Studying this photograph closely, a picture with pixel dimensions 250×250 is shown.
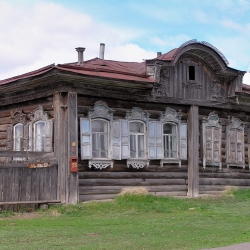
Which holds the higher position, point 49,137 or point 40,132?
point 40,132

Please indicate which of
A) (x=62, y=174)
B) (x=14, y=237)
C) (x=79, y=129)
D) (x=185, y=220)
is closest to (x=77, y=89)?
(x=79, y=129)

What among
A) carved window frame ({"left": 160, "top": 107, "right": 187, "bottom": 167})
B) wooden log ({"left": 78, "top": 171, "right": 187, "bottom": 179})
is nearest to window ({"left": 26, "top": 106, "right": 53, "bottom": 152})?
wooden log ({"left": 78, "top": 171, "right": 187, "bottom": 179})

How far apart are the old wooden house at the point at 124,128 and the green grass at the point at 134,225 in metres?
0.94

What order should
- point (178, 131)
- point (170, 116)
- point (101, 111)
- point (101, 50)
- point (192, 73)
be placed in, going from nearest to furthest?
point (101, 111), point (170, 116), point (178, 131), point (192, 73), point (101, 50)

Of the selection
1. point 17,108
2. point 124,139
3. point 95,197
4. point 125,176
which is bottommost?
point 95,197

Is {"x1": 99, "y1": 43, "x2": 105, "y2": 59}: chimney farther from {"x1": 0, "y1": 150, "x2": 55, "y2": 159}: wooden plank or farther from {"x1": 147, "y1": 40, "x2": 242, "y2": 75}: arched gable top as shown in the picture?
{"x1": 0, "y1": 150, "x2": 55, "y2": 159}: wooden plank

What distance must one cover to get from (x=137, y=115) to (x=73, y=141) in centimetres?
288

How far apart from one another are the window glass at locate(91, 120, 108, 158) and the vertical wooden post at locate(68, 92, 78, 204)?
926mm

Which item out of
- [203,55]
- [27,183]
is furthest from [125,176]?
[203,55]

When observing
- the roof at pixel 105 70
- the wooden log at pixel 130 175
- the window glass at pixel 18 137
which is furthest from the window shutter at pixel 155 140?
the window glass at pixel 18 137

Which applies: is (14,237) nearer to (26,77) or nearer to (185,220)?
(185,220)

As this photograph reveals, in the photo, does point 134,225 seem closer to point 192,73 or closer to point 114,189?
point 114,189

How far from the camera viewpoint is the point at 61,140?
16.9 meters

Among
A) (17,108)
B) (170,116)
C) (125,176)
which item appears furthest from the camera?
(170,116)
